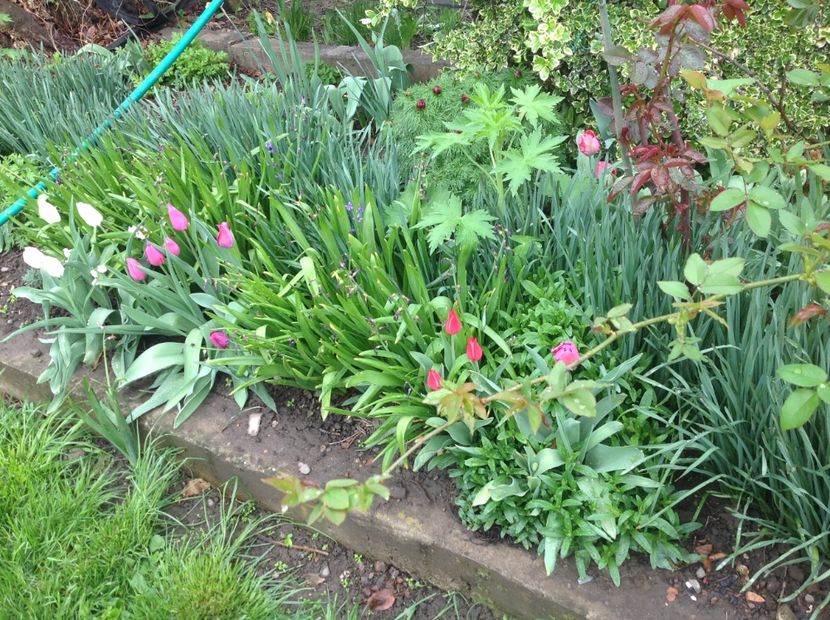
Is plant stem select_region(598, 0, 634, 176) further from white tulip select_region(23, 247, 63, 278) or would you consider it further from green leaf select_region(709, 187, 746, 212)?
white tulip select_region(23, 247, 63, 278)

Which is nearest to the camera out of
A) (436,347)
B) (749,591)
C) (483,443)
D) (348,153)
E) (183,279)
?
(749,591)

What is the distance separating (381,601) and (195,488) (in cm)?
73

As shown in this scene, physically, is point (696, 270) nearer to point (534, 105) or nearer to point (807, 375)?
point (807, 375)

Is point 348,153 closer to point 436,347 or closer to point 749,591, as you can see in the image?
point 436,347

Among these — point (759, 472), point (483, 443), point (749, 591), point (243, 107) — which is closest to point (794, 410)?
point (759, 472)

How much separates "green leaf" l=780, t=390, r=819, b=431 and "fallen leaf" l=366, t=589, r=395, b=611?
1114mm

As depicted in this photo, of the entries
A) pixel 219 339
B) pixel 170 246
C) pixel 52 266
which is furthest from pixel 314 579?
pixel 52 266

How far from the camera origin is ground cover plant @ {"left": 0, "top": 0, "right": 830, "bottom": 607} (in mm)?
1532

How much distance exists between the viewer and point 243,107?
273cm

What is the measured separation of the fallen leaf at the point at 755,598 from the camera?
158 cm

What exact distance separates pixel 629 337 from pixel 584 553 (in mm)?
537

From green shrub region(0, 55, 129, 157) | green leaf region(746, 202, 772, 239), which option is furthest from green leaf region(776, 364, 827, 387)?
green shrub region(0, 55, 129, 157)

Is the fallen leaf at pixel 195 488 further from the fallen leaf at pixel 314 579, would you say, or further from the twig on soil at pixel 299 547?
the fallen leaf at pixel 314 579

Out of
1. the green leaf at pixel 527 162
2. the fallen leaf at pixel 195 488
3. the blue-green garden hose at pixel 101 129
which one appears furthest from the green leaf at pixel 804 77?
the blue-green garden hose at pixel 101 129
